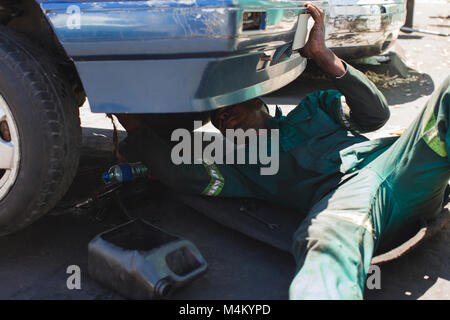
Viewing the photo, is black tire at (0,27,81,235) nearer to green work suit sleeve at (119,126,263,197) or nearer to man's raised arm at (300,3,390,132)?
green work suit sleeve at (119,126,263,197)

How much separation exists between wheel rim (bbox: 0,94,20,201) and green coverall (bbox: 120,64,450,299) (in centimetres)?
64

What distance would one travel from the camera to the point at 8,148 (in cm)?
214

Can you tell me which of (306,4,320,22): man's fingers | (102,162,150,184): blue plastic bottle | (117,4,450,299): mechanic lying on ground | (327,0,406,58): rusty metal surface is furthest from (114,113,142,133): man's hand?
(327,0,406,58): rusty metal surface

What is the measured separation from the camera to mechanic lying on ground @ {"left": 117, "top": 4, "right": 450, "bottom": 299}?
1.87 m

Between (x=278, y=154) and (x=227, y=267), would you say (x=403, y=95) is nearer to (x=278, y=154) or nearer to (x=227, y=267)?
(x=278, y=154)

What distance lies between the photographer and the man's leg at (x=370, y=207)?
1.77 meters

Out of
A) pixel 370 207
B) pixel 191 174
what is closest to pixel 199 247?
pixel 191 174

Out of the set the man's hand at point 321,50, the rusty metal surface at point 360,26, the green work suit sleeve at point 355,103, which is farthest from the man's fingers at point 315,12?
the rusty metal surface at point 360,26

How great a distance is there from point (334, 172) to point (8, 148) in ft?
4.72

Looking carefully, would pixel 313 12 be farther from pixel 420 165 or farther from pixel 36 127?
pixel 36 127

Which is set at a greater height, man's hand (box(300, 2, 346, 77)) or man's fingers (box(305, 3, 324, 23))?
man's fingers (box(305, 3, 324, 23))

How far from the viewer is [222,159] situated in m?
2.51

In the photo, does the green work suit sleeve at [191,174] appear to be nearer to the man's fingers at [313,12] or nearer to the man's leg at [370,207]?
the man's leg at [370,207]

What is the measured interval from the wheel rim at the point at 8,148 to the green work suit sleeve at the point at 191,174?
0.64 metres
